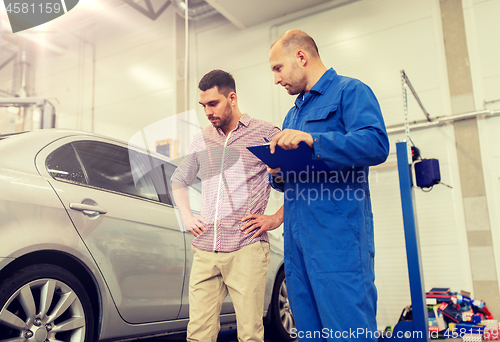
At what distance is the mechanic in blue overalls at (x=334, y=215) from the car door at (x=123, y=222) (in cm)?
102

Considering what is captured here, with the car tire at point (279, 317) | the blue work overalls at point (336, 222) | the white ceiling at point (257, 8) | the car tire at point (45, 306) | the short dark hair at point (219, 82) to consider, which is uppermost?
the white ceiling at point (257, 8)

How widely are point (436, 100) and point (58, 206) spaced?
5.00 m

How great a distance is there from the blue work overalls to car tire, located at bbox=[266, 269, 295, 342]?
1742 millimetres

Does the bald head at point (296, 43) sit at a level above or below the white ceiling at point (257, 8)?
below

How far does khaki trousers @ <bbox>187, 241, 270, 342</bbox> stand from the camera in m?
1.55

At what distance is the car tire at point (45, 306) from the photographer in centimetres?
159

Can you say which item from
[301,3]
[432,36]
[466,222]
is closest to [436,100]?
[432,36]

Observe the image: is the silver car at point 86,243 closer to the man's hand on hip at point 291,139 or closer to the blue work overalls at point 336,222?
the blue work overalls at point 336,222

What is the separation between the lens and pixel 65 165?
6.35 feet

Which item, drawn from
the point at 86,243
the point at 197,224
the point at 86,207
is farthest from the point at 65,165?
the point at 197,224

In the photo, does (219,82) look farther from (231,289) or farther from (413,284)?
(413,284)

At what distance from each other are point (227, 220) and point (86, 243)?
2.42 feet

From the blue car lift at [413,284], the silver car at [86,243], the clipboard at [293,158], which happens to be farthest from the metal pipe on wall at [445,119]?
the clipboard at [293,158]

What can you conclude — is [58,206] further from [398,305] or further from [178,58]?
[178,58]
